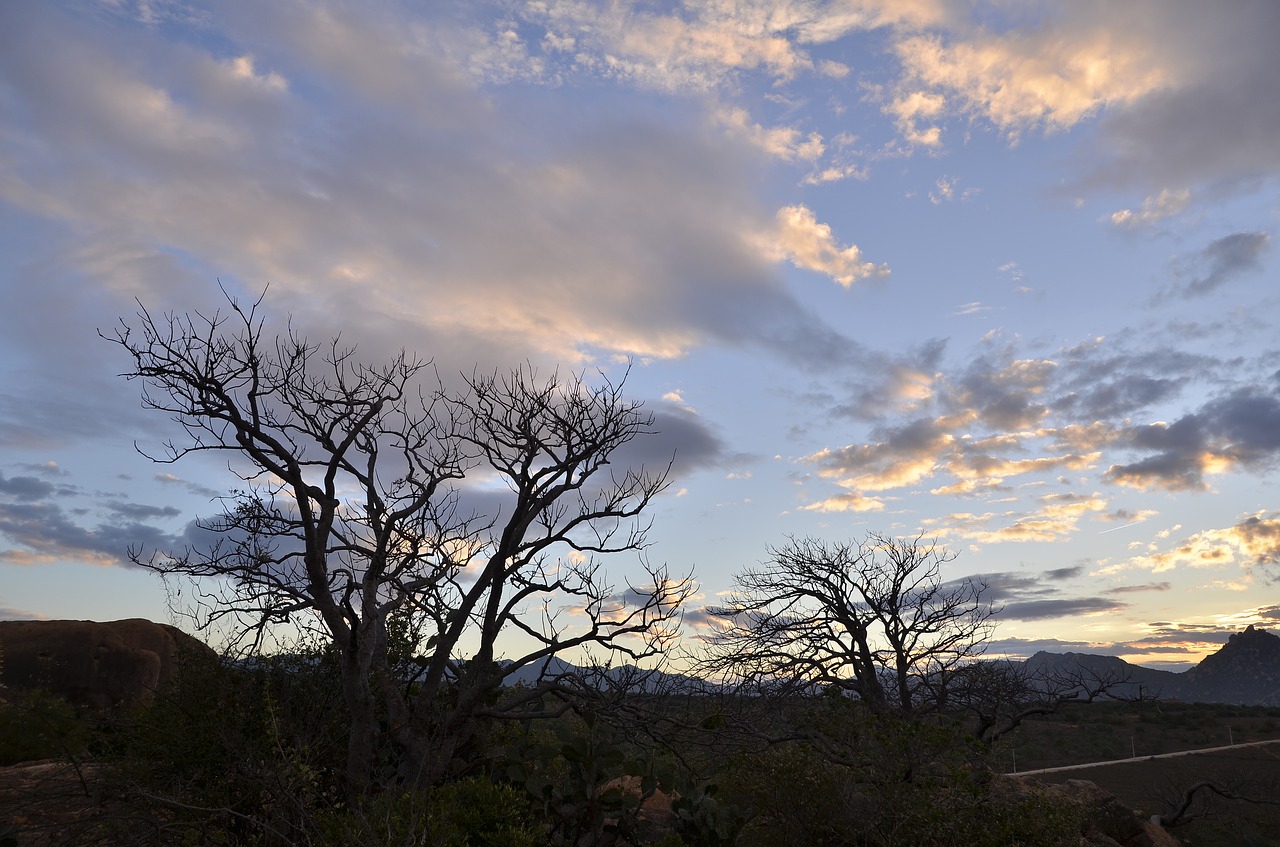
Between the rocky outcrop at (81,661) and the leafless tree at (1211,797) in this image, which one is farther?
the rocky outcrop at (81,661)

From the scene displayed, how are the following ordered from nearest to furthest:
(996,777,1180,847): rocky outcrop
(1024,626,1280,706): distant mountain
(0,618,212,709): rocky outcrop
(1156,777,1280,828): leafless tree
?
(996,777,1180,847): rocky outcrop
(1156,777,1280,828): leafless tree
(0,618,212,709): rocky outcrop
(1024,626,1280,706): distant mountain

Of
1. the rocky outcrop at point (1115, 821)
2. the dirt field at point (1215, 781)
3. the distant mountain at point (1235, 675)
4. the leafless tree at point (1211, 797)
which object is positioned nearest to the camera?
the rocky outcrop at point (1115, 821)

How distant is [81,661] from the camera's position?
78.1ft

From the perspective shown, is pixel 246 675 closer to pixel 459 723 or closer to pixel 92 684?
pixel 459 723

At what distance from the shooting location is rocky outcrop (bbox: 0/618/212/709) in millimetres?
23359

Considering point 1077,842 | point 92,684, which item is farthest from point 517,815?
point 92,684

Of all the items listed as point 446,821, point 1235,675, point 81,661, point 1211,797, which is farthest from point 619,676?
point 1235,675

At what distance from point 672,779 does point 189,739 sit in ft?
19.7

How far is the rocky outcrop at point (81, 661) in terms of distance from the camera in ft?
76.6

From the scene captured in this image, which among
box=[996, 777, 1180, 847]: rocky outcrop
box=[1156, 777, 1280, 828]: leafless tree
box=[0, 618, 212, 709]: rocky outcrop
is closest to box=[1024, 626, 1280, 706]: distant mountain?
box=[1156, 777, 1280, 828]: leafless tree

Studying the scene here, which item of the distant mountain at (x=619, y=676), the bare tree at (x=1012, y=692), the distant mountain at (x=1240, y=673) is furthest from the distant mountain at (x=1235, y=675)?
the distant mountain at (x=619, y=676)

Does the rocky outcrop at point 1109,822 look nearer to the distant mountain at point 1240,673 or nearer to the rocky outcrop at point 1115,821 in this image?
the rocky outcrop at point 1115,821

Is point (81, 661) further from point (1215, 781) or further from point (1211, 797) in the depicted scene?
point (1211, 797)

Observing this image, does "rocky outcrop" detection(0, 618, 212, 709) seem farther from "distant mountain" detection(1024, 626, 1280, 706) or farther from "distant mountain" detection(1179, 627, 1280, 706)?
"distant mountain" detection(1179, 627, 1280, 706)
